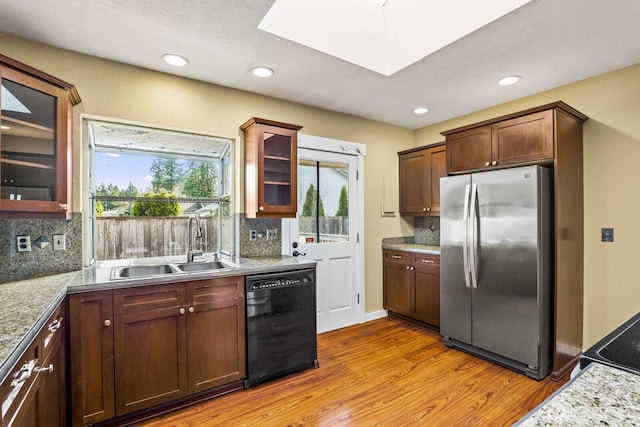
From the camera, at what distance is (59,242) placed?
231 centimetres

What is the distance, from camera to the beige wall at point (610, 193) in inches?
102

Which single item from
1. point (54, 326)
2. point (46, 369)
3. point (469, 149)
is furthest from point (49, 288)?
point (469, 149)

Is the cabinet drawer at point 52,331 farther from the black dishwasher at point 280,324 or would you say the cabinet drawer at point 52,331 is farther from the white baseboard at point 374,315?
the white baseboard at point 374,315

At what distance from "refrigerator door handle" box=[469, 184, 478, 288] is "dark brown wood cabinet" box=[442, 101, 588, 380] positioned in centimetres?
33

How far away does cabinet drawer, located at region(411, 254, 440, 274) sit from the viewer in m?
3.50

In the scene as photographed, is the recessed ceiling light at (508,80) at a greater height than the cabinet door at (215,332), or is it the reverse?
the recessed ceiling light at (508,80)

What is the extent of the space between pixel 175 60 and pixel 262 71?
Answer: 0.67 meters

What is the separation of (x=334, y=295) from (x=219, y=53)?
105 inches

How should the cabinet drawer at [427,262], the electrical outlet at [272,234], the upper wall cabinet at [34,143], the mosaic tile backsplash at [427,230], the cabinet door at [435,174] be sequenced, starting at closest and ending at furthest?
the upper wall cabinet at [34,143], the electrical outlet at [272,234], the cabinet drawer at [427,262], the cabinet door at [435,174], the mosaic tile backsplash at [427,230]

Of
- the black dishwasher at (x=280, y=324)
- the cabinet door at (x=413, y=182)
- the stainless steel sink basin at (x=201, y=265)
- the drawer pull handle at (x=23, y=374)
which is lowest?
the black dishwasher at (x=280, y=324)

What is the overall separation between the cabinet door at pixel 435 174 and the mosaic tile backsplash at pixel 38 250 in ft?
11.3

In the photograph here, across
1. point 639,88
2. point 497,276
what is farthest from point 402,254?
point 639,88

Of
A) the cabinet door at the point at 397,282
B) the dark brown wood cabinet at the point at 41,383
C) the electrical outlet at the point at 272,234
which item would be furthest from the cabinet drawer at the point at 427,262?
the dark brown wood cabinet at the point at 41,383

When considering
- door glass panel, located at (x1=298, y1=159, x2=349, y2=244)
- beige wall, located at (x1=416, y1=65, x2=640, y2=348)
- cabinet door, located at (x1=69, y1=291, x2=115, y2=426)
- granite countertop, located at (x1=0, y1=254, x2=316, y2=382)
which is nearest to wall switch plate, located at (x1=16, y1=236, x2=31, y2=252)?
granite countertop, located at (x1=0, y1=254, x2=316, y2=382)
